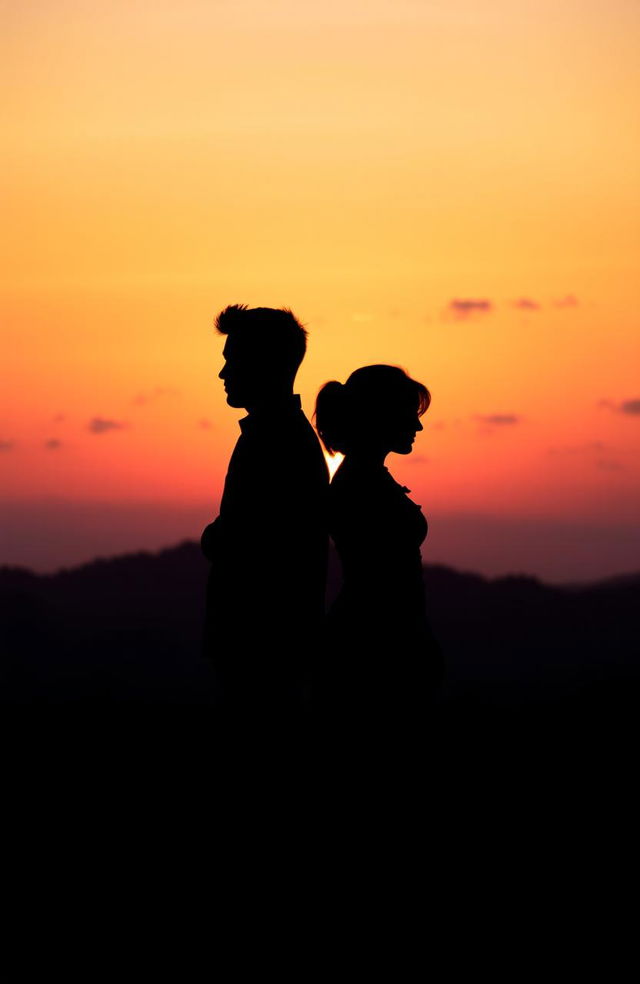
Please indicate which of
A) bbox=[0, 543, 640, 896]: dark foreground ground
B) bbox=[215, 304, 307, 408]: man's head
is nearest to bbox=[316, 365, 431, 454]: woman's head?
bbox=[215, 304, 307, 408]: man's head

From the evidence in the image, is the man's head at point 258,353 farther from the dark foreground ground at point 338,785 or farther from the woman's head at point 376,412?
the dark foreground ground at point 338,785

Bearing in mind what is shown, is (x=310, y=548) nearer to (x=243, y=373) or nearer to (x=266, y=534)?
(x=266, y=534)

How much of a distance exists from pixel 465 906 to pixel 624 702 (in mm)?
4188

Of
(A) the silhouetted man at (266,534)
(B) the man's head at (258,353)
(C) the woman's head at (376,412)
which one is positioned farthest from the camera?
(C) the woman's head at (376,412)

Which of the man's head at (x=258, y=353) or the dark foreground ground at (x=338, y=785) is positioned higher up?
the man's head at (x=258, y=353)

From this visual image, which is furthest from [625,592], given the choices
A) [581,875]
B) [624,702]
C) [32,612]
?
[581,875]

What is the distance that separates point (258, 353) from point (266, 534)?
2.70 feet

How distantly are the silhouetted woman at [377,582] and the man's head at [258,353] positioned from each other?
15.7 inches

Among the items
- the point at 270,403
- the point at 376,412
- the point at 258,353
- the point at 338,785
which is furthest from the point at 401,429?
the point at 338,785

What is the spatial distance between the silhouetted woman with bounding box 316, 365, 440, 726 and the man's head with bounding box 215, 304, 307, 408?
0.40 m

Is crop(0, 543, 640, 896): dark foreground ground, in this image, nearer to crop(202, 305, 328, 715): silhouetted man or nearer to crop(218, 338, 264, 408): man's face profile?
crop(202, 305, 328, 715): silhouetted man

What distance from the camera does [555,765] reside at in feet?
28.0

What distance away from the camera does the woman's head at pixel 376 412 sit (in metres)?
6.65

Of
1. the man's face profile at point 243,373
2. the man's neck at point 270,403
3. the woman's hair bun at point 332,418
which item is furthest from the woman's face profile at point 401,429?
the man's face profile at point 243,373
